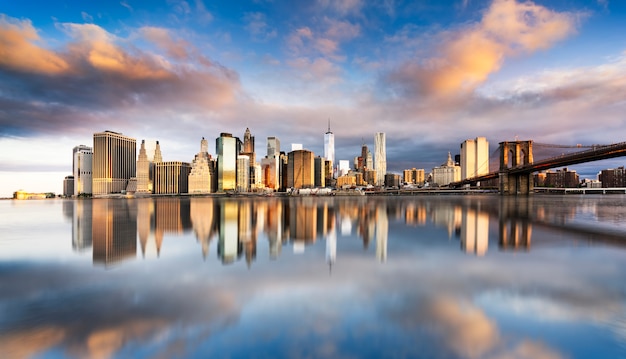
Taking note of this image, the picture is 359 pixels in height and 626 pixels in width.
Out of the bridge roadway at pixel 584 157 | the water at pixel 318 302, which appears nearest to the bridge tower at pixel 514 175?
the bridge roadway at pixel 584 157

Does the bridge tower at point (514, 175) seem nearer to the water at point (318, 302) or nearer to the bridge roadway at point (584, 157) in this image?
the bridge roadway at point (584, 157)

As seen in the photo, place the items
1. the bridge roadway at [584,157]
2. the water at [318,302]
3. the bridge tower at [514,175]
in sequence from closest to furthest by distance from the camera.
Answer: the water at [318,302] < the bridge roadway at [584,157] < the bridge tower at [514,175]

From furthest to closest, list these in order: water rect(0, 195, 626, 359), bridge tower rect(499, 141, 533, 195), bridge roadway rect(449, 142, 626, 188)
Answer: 1. bridge tower rect(499, 141, 533, 195)
2. bridge roadway rect(449, 142, 626, 188)
3. water rect(0, 195, 626, 359)

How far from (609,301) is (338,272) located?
7.68m

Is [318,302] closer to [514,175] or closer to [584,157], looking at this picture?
[584,157]

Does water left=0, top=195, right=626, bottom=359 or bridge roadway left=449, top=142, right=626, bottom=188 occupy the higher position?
bridge roadway left=449, top=142, right=626, bottom=188

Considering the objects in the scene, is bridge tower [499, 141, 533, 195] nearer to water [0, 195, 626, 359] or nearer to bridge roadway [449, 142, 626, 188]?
bridge roadway [449, 142, 626, 188]

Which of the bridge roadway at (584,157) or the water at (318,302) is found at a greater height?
the bridge roadway at (584,157)

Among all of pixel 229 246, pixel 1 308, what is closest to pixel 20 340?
pixel 1 308

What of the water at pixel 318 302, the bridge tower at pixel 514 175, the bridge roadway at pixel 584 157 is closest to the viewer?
the water at pixel 318 302

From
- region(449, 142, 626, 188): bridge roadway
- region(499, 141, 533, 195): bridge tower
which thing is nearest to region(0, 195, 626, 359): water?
region(449, 142, 626, 188): bridge roadway

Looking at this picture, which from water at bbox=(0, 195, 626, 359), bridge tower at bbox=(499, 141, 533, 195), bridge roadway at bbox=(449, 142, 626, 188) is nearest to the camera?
water at bbox=(0, 195, 626, 359)

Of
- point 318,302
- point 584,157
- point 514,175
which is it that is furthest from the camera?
point 514,175

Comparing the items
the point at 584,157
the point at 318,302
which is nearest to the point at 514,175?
the point at 584,157
